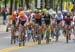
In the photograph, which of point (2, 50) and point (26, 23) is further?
point (26, 23)

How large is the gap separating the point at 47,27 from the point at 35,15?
174cm

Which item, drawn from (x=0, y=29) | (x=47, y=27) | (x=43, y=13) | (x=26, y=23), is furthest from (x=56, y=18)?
(x=0, y=29)

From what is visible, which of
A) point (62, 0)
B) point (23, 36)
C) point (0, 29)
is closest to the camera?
point (23, 36)

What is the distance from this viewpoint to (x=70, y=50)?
2138cm

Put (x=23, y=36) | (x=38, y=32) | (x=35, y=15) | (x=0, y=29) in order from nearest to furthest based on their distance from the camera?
(x=23, y=36), (x=38, y=32), (x=35, y=15), (x=0, y=29)

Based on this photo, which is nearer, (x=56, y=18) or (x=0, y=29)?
(x=56, y=18)

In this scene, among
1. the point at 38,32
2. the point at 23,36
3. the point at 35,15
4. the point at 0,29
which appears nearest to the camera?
the point at 23,36

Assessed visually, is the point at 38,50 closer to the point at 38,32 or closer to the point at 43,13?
the point at 38,32

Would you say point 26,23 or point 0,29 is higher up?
point 26,23

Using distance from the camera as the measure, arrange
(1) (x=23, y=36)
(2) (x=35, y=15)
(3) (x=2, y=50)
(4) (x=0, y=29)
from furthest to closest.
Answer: (4) (x=0, y=29), (2) (x=35, y=15), (1) (x=23, y=36), (3) (x=2, y=50)

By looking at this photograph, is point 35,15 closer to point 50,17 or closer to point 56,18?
point 50,17

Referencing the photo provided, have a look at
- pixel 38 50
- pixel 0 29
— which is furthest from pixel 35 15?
pixel 0 29

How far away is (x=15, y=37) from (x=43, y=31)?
1710 mm

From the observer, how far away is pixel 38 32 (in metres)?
25.2
